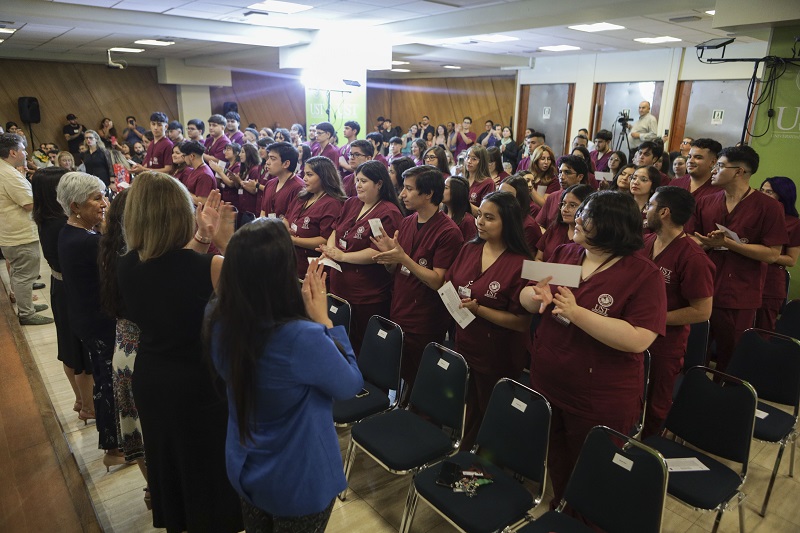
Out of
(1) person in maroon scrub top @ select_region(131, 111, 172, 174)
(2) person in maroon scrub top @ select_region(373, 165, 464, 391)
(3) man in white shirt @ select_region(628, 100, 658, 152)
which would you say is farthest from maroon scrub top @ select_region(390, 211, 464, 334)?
(3) man in white shirt @ select_region(628, 100, 658, 152)

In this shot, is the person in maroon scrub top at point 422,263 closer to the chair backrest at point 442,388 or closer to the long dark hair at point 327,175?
the chair backrest at point 442,388

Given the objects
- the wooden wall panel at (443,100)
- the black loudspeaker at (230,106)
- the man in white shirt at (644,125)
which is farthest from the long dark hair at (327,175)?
the black loudspeaker at (230,106)

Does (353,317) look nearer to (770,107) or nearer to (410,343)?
(410,343)

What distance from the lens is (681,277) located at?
8.18 ft

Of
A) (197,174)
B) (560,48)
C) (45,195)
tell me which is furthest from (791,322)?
(560,48)

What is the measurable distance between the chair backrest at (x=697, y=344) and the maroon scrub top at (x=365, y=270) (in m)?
1.86

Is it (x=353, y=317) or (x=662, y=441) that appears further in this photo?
(x=353, y=317)

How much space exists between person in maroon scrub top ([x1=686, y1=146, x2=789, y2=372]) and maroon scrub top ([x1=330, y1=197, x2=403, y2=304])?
78.2 inches

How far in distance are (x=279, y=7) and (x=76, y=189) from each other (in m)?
5.00

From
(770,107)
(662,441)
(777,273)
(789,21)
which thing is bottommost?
(662,441)

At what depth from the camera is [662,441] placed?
7.63 feet

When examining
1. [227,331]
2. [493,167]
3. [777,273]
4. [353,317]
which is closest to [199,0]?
[493,167]

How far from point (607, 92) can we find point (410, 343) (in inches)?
394

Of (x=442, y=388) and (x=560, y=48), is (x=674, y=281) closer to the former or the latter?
(x=442, y=388)
